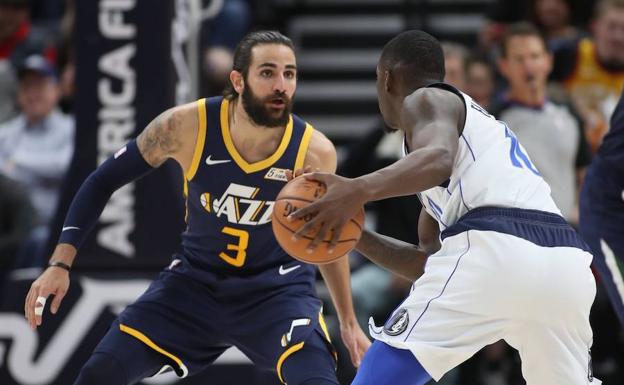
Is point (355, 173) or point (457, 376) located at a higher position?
point (355, 173)

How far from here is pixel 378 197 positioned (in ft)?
11.4

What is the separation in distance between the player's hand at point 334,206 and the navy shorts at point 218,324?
1391 millimetres

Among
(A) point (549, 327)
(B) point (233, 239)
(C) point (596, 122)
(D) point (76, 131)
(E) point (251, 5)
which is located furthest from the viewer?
(E) point (251, 5)

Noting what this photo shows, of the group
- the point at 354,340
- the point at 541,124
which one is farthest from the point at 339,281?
the point at 541,124

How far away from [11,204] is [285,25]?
3.72 meters

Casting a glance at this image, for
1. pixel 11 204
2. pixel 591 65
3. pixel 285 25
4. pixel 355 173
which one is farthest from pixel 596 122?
pixel 11 204

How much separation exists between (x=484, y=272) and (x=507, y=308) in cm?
15

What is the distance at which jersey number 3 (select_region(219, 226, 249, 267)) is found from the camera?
497 centimetres

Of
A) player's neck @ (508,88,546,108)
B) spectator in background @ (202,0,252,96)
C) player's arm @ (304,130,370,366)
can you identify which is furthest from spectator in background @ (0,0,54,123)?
player's arm @ (304,130,370,366)

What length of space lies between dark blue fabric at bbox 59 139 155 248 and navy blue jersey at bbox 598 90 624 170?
2.25 meters

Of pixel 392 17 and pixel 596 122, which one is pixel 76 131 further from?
pixel 392 17

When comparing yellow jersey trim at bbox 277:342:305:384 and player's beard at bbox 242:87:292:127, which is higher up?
player's beard at bbox 242:87:292:127

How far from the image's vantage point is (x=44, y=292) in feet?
15.2

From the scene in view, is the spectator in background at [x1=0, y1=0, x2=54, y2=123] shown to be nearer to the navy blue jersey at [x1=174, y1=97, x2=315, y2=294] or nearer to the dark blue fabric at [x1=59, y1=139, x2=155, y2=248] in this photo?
the dark blue fabric at [x1=59, y1=139, x2=155, y2=248]
